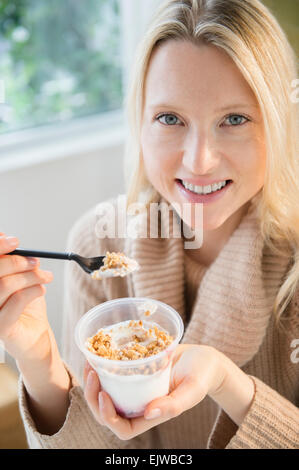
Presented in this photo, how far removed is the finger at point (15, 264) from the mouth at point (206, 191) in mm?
335

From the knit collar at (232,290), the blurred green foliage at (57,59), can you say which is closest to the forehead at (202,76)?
the knit collar at (232,290)

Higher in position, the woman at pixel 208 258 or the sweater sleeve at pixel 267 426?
the woman at pixel 208 258

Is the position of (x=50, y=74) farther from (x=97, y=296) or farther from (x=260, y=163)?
(x=260, y=163)

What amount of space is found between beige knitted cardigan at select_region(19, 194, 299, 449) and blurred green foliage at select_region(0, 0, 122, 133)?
824 mm

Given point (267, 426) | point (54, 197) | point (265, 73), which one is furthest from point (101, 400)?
point (54, 197)

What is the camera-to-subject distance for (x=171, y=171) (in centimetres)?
94

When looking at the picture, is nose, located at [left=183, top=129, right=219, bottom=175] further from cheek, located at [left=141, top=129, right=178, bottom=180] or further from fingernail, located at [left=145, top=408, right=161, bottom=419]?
fingernail, located at [left=145, top=408, right=161, bottom=419]

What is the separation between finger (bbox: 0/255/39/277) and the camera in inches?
29.8

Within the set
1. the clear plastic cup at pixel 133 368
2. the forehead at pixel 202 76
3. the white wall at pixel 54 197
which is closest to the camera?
the clear plastic cup at pixel 133 368

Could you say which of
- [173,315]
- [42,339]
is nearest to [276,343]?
[173,315]

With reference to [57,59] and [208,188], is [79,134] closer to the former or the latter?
[57,59]

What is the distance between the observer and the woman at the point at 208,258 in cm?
82

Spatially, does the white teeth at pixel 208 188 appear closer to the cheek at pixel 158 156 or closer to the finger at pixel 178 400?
the cheek at pixel 158 156

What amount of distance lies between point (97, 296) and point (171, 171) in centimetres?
41
